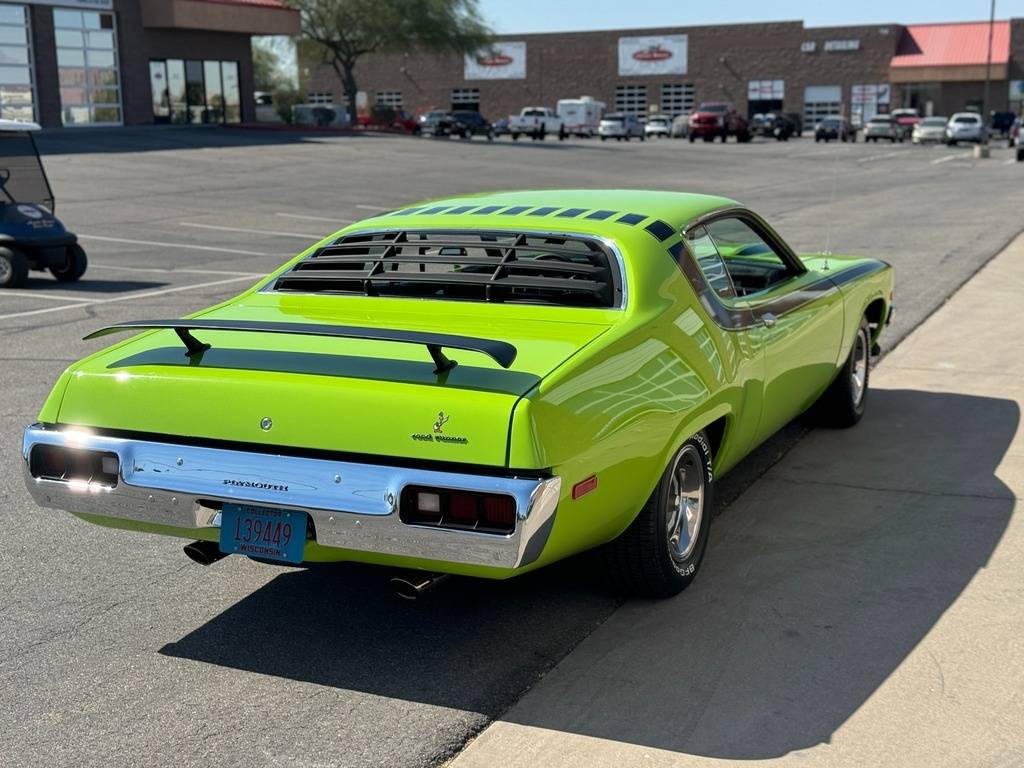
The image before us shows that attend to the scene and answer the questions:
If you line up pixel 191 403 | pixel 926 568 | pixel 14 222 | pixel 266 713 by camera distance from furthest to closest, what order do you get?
pixel 14 222
pixel 926 568
pixel 191 403
pixel 266 713

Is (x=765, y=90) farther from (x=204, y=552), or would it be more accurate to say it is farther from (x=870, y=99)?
(x=204, y=552)

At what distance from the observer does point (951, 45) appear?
8188cm

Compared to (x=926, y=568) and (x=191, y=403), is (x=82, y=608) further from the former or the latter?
(x=926, y=568)

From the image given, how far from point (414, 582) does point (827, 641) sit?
145 cm

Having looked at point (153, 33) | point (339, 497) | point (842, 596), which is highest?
point (153, 33)

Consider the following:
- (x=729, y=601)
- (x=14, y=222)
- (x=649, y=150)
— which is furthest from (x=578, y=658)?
(x=649, y=150)

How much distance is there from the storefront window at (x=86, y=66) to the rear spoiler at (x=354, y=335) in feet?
144

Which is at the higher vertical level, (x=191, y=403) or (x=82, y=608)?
(x=191, y=403)

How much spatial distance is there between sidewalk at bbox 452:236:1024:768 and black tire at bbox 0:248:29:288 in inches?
377

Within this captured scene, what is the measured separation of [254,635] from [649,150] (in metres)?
50.9

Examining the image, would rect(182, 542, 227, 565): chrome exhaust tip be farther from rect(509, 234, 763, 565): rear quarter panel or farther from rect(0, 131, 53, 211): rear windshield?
rect(0, 131, 53, 211): rear windshield

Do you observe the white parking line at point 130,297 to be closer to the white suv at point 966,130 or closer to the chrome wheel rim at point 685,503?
the chrome wheel rim at point 685,503

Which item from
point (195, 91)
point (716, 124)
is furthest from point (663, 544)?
point (716, 124)

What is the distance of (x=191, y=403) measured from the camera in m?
4.09
